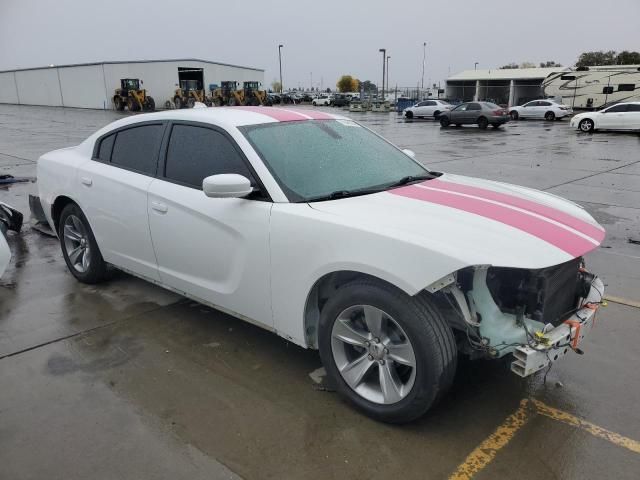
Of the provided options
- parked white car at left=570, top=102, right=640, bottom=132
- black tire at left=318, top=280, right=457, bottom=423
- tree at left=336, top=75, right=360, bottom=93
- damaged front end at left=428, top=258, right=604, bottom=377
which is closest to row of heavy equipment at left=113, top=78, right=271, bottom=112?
parked white car at left=570, top=102, right=640, bottom=132

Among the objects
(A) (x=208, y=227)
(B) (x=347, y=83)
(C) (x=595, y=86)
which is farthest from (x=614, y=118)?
(B) (x=347, y=83)

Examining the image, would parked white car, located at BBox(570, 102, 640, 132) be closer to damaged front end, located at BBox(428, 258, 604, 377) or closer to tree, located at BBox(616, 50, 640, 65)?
damaged front end, located at BBox(428, 258, 604, 377)

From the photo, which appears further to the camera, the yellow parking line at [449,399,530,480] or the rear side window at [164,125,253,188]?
the rear side window at [164,125,253,188]

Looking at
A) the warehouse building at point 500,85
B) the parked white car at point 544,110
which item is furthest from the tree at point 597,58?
the parked white car at point 544,110

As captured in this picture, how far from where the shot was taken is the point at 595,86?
39.0m

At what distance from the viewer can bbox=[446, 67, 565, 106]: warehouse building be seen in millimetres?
54688

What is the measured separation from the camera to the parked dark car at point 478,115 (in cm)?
2653

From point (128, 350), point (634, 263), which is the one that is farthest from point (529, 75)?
point (128, 350)

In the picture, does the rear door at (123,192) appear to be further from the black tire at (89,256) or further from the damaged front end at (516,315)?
the damaged front end at (516,315)

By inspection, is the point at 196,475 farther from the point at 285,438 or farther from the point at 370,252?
the point at 370,252

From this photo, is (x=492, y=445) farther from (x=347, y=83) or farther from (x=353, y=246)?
(x=347, y=83)

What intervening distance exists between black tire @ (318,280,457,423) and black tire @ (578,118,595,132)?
25.2 metres

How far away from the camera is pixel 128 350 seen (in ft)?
12.0

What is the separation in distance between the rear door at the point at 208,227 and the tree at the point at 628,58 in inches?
3246
